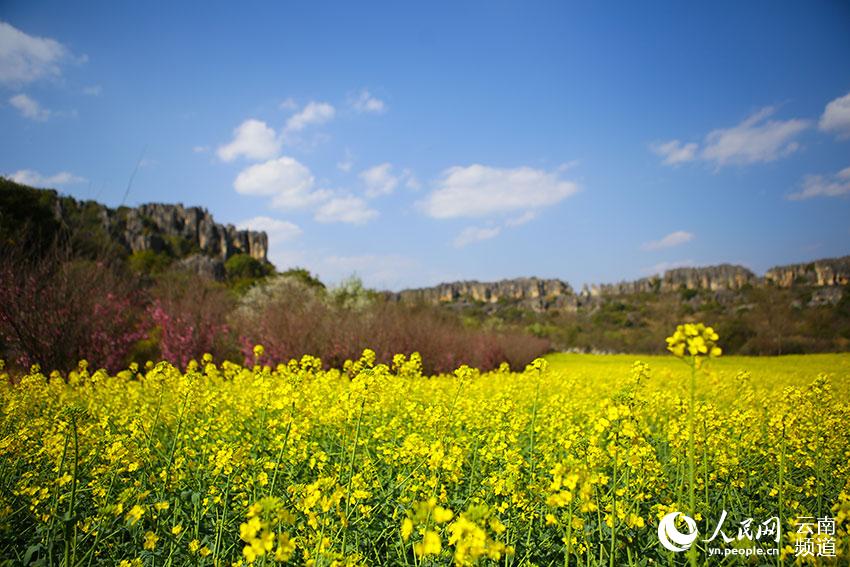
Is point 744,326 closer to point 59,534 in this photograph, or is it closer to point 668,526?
point 668,526

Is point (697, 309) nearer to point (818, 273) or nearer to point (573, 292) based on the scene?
point (818, 273)

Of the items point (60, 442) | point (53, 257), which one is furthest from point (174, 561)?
point (53, 257)

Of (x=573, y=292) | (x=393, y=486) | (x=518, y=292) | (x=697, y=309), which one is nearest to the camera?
(x=393, y=486)

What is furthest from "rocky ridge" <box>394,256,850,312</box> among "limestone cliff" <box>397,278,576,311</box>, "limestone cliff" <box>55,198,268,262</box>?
"limestone cliff" <box>55,198,268,262</box>

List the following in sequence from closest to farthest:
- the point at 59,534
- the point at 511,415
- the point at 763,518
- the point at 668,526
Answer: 1. the point at 668,526
2. the point at 59,534
3. the point at 763,518
4. the point at 511,415

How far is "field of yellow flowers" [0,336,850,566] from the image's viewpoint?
2352 millimetres

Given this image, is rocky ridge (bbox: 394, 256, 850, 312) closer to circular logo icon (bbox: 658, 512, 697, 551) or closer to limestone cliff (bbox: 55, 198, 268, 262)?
circular logo icon (bbox: 658, 512, 697, 551)

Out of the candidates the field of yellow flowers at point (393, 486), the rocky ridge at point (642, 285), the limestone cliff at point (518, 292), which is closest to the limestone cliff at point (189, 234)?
the rocky ridge at point (642, 285)

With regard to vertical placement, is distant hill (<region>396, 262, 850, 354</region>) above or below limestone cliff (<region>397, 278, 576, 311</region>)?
below

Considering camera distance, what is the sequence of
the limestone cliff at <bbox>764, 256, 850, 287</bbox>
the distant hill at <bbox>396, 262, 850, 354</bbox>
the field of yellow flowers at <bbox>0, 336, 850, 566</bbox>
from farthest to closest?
the limestone cliff at <bbox>764, 256, 850, 287</bbox> < the distant hill at <bbox>396, 262, 850, 354</bbox> < the field of yellow flowers at <bbox>0, 336, 850, 566</bbox>

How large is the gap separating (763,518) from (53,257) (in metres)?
14.5

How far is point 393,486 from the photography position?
3.50m

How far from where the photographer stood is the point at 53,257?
10.9 meters

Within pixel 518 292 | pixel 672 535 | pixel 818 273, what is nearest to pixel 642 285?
pixel 518 292
